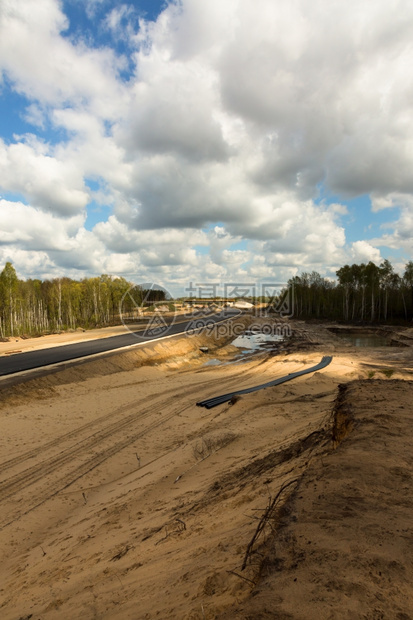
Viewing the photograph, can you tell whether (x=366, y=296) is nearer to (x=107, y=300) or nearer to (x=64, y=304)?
(x=107, y=300)

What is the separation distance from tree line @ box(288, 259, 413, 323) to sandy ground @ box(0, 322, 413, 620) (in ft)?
213

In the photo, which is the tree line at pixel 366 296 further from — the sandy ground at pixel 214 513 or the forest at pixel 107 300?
the sandy ground at pixel 214 513

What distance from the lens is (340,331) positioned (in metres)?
59.6

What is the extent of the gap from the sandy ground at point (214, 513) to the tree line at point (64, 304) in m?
51.1

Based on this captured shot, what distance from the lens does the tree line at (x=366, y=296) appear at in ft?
221

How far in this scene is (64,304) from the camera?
70.2 meters

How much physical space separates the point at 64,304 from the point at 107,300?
9.34 m

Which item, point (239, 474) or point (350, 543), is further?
point (239, 474)

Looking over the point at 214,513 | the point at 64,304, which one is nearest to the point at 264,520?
the point at 214,513

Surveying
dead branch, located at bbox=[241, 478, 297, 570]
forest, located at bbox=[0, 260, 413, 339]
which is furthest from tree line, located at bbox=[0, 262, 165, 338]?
dead branch, located at bbox=[241, 478, 297, 570]

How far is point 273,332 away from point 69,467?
172ft

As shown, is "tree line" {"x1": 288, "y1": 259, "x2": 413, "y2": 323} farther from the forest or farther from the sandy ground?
the sandy ground

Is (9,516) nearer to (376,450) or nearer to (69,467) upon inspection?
(69,467)

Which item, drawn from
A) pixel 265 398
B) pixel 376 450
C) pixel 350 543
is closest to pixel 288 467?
pixel 376 450
